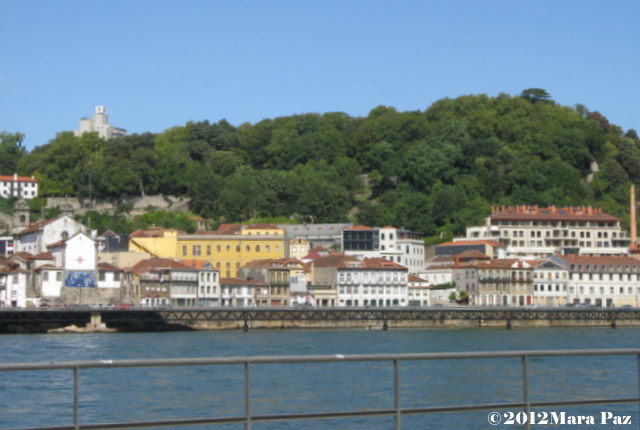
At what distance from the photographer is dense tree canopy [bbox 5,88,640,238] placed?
106375 mm

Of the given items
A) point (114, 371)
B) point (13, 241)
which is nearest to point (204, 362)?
point (114, 371)

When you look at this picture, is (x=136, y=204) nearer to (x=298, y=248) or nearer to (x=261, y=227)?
(x=261, y=227)

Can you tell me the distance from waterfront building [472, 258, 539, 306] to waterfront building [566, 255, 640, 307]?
4.09 metres

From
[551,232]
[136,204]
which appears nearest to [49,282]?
[136,204]

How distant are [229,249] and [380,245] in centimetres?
1365

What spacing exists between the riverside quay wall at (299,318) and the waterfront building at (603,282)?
980cm

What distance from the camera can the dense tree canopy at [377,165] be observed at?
106375mm

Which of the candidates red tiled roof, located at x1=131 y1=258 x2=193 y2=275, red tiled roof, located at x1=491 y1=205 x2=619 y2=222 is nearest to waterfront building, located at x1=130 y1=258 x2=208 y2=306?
red tiled roof, located at x1=131 y1=258 x2=193 y2=275

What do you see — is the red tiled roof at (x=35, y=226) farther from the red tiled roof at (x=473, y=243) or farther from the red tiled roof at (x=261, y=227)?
the red tiled roof at (x=473, y=243)

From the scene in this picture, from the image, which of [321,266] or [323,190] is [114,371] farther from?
[323,190]

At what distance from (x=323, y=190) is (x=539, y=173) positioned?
21.8 metres

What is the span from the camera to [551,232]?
101m

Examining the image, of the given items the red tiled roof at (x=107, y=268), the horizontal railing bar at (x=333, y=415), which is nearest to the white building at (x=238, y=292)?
the red tiled roof at (x=107, y=268)

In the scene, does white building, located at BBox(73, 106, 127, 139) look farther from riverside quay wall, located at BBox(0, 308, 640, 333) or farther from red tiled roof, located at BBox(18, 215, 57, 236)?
riverside quay wall, located at BBox(0, 308, 640, 333)
